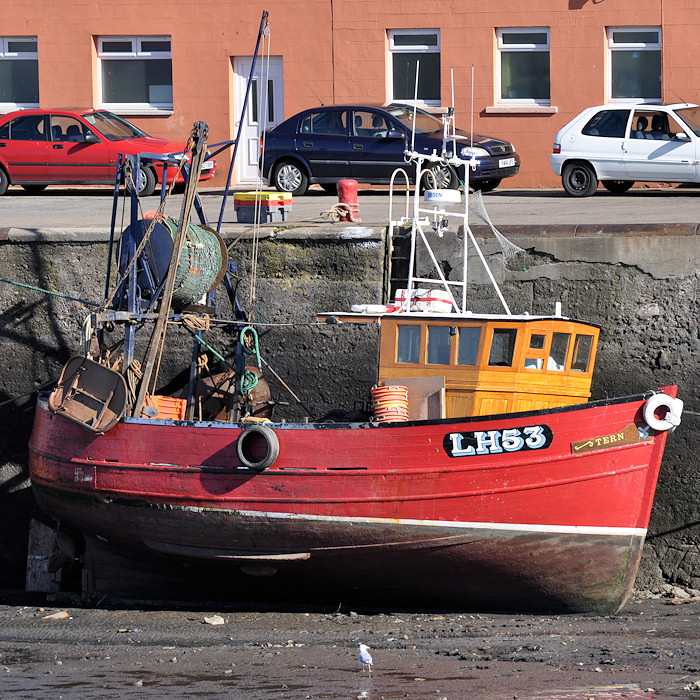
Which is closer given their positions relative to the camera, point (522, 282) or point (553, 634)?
point (553, 634)

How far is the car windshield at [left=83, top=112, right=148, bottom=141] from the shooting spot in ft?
59.0

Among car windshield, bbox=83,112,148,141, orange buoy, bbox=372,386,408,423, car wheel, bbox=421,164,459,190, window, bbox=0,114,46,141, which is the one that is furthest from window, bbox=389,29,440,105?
orange buoy, bbox=372,386,408,423

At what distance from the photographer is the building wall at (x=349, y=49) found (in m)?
19.1

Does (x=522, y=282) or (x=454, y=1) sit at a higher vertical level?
(x=454, y=1)

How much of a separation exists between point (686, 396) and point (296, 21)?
11932 mm

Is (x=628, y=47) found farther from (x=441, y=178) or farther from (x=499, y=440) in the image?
(x=499, y=440)

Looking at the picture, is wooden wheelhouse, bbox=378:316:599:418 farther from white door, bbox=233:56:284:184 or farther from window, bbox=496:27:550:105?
white door, bbox=233:56:284:184

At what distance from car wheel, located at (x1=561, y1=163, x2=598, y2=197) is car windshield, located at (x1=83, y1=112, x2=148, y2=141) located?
6.33 metres

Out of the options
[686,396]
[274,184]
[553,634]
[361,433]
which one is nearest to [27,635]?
[361,433]

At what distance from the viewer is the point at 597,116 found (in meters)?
16.4

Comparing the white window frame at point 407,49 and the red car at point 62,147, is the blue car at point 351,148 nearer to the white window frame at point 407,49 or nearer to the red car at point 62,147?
the red car at point 62,147

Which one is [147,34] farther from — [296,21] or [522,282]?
[522,282]

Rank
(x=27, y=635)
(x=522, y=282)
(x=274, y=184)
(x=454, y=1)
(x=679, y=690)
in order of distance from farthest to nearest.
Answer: (x=454, y=1) → (x=274, y=184) → (x=522, y=282) → (x=27, y=635) → (x=679, y=690)

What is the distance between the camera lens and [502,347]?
936 centimetres
